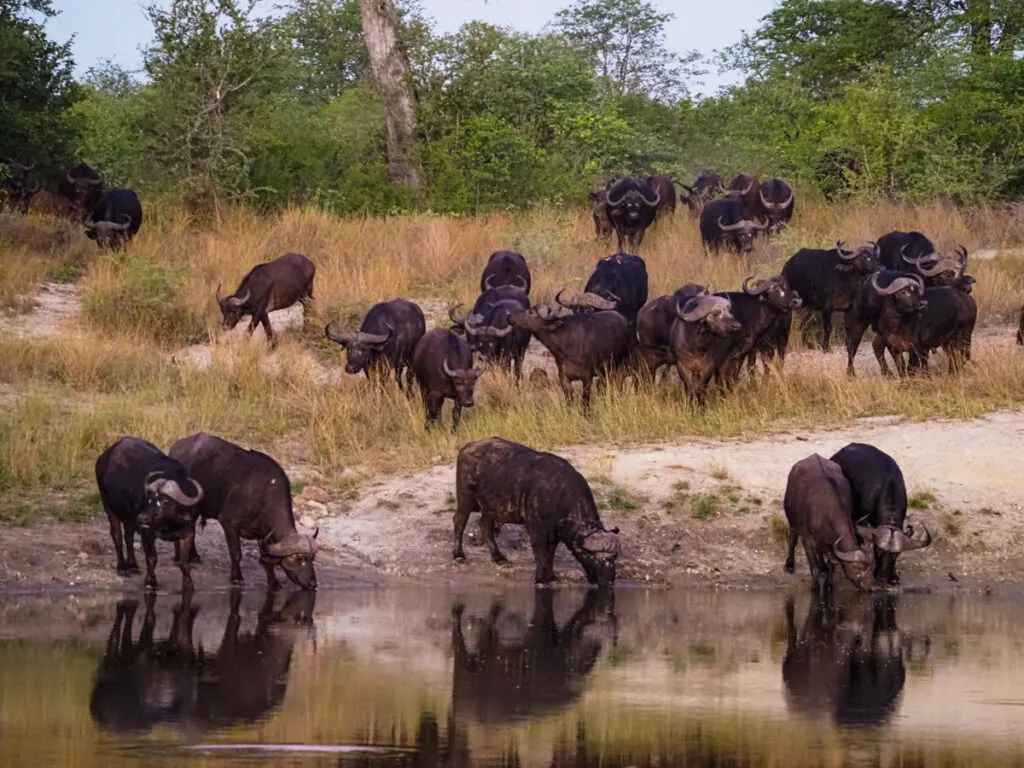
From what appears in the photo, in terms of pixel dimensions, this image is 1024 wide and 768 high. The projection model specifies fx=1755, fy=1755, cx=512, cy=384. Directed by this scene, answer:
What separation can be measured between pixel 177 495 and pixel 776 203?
1443 centimetres

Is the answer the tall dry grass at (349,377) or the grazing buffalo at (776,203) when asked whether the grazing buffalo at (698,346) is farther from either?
the grazing buffalo at (776,203)

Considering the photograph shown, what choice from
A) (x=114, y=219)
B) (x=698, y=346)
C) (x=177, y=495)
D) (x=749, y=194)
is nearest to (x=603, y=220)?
(x=749, y=194)

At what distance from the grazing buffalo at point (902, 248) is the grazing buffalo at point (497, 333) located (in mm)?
4719

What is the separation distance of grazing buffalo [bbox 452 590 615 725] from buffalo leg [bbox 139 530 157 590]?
194 centimetres

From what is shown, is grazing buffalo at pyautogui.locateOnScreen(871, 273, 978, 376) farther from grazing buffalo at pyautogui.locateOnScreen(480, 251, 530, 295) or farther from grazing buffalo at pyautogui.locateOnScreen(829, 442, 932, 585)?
grazing buffalo at pyautogui.locateOnScreen(829, 442, 932, 585)

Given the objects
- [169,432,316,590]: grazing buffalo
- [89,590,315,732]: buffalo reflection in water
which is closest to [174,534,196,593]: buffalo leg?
[169,432,316,590]: grazing buffalo

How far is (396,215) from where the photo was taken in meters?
25.0

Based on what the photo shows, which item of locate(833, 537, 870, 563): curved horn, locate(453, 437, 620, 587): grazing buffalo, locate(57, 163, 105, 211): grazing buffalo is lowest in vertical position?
locate(833, 537, 870, 563): curved horn

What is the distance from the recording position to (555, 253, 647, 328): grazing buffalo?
17531mm

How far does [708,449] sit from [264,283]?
6608mm

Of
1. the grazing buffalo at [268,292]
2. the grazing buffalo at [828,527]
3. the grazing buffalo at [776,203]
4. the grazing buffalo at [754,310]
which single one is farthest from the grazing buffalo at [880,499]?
the grazing buffalo at [776,203]

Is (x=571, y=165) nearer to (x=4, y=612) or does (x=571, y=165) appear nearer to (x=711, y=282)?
(x=711, y=282)

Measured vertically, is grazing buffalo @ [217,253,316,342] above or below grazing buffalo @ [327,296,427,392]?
above

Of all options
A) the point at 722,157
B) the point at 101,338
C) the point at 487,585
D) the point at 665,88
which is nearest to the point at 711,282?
the point at 101,338
